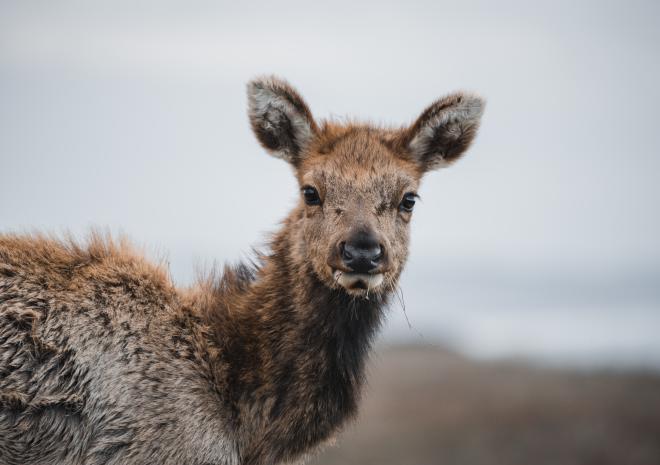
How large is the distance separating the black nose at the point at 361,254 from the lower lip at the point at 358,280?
7 cm

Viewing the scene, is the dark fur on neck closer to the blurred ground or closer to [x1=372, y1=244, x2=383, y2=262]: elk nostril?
[x1=372, y1=244, x2=383, y2=262]: elk nostril

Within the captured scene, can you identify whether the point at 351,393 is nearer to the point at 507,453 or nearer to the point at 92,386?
the point at 92,386

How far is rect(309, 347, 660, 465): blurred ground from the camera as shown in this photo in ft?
73.8

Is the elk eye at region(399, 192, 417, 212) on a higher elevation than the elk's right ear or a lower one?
lower

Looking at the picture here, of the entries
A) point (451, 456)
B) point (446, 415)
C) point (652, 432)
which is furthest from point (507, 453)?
point (652, 432)

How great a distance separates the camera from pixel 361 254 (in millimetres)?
8984

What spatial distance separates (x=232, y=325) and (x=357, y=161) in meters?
2.57

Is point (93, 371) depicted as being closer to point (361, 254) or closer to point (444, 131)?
point (361, 254)

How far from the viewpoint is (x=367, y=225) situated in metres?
9.38

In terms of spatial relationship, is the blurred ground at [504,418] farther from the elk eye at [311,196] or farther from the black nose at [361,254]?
the black nose at [361,254]

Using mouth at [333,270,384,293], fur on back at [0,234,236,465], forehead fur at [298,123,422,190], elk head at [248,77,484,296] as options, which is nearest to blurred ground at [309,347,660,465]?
elk head at [248,77,484,296]

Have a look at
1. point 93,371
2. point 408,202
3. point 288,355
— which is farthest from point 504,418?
point 93,371

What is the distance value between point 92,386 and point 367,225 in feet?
11.4

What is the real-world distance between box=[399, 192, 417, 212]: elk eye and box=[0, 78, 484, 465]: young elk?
0.02 metres
